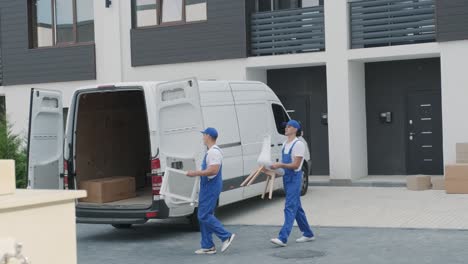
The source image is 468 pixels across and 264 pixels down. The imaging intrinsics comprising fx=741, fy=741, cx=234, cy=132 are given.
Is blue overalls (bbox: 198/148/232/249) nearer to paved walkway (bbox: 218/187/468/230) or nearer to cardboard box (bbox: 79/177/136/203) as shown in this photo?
cardboard box (bbox: 79/177/136/203)

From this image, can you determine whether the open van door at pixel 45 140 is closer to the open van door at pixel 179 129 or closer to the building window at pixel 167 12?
the open van door at pixel 179 129

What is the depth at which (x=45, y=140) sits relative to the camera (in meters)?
11.4

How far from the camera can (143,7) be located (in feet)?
67.7

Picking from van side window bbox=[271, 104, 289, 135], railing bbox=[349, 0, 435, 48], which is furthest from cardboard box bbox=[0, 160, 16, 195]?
railing bbox=[349, 0, 435, 48]

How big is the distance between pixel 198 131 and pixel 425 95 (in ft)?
30.3

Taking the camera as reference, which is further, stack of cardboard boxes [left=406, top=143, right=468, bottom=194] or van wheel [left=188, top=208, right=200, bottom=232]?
stack of cardboard boxes [left=406, top=143, right=468, bottom=194]

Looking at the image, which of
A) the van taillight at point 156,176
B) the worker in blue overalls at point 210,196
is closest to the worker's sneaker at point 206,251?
the worker in blue overalls at point 210,196

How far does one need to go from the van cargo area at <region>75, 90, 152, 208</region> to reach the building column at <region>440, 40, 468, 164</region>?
701 cm

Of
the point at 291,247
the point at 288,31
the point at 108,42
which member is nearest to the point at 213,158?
the point at 291,247

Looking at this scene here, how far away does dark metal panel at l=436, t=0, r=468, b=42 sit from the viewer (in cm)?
1622

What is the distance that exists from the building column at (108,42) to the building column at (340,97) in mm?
6188

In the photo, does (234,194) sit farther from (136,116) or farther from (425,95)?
(425,95)

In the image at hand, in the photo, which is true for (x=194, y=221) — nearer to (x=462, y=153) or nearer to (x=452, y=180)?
(x=452, y=180)

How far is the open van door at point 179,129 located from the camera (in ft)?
35.2
